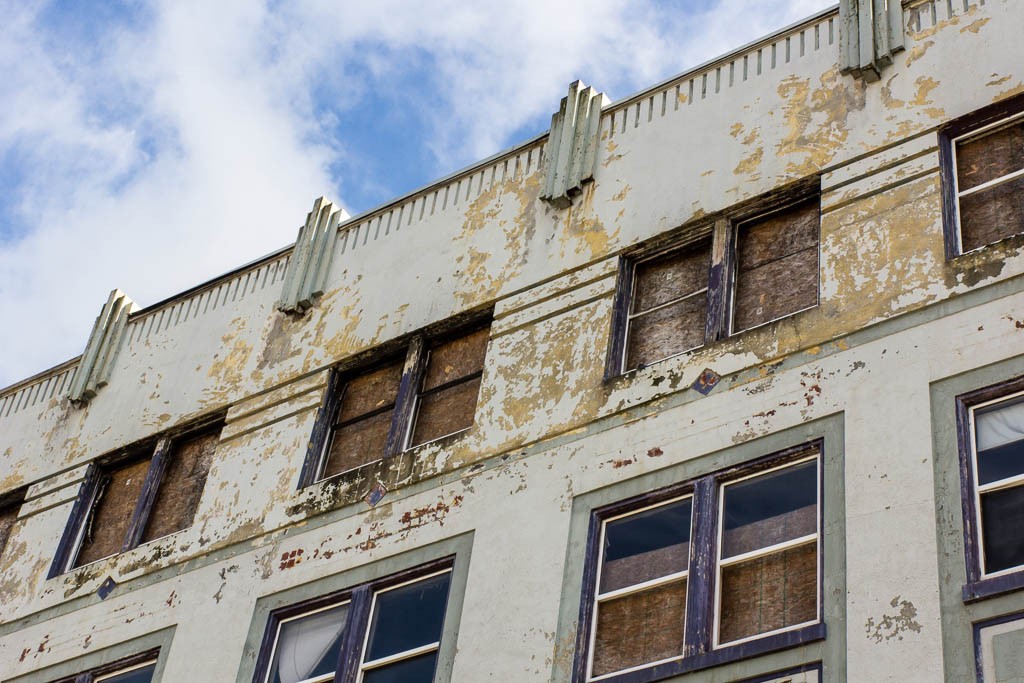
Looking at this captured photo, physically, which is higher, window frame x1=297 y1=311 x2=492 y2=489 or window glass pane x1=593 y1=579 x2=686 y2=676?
window frame x1=297 y1=311 x2=492 y2=489

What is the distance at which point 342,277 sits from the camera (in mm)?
20125

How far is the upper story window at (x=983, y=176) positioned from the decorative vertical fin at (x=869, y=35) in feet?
4.15

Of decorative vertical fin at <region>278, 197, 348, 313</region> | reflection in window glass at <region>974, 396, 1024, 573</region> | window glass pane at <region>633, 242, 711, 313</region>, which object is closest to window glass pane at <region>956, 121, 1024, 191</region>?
window glass pane at <region>633, 242, 711, 313</region>

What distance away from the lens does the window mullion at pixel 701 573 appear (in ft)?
44.2

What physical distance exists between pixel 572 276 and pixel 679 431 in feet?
10.0

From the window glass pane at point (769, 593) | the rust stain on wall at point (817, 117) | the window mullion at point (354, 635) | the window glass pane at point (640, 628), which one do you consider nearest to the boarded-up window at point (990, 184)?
the rust stain on wall at point (817, 117)

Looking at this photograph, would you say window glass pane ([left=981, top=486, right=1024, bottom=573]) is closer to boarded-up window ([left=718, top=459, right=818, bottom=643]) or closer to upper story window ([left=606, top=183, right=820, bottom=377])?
boarded-up window ([left=718, top=459, right=818, bottom=643])

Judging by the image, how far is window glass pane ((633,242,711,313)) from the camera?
55.7 feet

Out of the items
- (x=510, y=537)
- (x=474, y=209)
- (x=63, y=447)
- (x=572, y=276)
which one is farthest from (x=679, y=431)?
(x=63, y=447)

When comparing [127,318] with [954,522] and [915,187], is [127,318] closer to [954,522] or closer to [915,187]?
[915,187]

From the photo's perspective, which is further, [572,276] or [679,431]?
[572,276]

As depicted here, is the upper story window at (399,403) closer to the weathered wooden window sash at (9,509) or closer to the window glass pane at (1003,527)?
the weathered wooden window sash at (9,509)

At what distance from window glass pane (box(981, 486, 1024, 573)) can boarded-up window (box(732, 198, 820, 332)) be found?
3.43m

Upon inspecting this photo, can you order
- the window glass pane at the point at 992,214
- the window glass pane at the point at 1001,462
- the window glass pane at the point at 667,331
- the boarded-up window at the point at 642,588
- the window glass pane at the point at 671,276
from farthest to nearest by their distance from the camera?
the window glass pane at the point at 671,276 → the window glass pane at the point at 667,331 → the window glass pane at the point at 992,214 → the boarded-up window at the point at 642,588 → the window glass pane at the point at 1001,462
